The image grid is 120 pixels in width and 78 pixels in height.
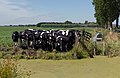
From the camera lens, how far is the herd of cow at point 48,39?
18.1m

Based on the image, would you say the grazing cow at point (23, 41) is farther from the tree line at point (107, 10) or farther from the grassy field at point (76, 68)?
the tree line at point (107, 10)

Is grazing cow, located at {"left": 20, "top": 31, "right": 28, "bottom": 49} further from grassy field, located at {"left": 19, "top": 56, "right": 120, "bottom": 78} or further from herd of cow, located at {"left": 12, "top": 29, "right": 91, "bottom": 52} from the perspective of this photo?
grassy field, located at {"left": 19, "top": 56, "right": 120, "bottom": 78}

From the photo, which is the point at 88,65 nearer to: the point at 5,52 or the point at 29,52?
the point at 29,52

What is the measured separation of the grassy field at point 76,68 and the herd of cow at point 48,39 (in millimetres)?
2789

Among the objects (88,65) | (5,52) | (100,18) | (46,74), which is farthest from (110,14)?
(46,74)

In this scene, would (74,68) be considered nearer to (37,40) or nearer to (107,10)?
(37,40)

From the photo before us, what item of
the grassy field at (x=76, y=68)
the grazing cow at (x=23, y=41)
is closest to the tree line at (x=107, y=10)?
the grazing cow at (x=23, y=41)

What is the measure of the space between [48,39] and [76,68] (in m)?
6.37

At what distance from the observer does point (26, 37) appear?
19688mm

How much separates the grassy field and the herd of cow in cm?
279

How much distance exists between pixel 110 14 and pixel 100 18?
171cm

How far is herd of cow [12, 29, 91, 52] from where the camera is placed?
18.1 metres

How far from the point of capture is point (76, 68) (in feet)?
42.2

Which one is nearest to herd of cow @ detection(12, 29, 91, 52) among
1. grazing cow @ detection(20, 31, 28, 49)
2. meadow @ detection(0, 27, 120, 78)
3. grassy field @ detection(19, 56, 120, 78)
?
grazing cow @ detection(20, 31, 28, 49)
